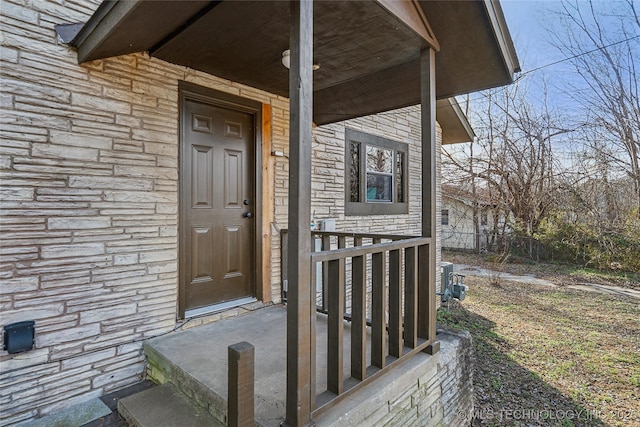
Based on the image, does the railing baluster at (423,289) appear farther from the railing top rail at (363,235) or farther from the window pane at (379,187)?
the window pane at (379,187)

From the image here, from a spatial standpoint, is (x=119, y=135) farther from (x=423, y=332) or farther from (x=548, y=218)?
(x=548, y=218)

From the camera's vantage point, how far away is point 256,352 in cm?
237

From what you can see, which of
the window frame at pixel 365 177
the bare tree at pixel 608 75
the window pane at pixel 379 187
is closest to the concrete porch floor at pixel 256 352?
the window frame at pixel 365 177

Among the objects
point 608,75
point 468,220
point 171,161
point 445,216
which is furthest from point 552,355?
point 445,216

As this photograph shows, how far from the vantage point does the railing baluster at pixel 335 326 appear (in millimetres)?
1789

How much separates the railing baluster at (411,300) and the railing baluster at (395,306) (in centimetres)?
16

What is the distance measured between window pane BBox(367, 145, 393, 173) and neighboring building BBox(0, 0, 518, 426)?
176 cm

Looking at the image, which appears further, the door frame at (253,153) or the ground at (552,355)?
the ground at (552,355)

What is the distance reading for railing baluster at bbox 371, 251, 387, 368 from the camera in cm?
208

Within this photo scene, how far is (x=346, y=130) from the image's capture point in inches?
187

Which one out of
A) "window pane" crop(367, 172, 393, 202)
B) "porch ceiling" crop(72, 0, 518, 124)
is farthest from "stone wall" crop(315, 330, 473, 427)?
"window pane" crop(367, 172, 393, 202)

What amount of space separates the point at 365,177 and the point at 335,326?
3.56 m

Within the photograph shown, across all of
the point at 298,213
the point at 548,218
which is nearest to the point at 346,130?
the point at 298,213

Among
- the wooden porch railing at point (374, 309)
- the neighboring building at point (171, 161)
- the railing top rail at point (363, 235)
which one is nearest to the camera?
the wooden porch railing at point (374, 309)
